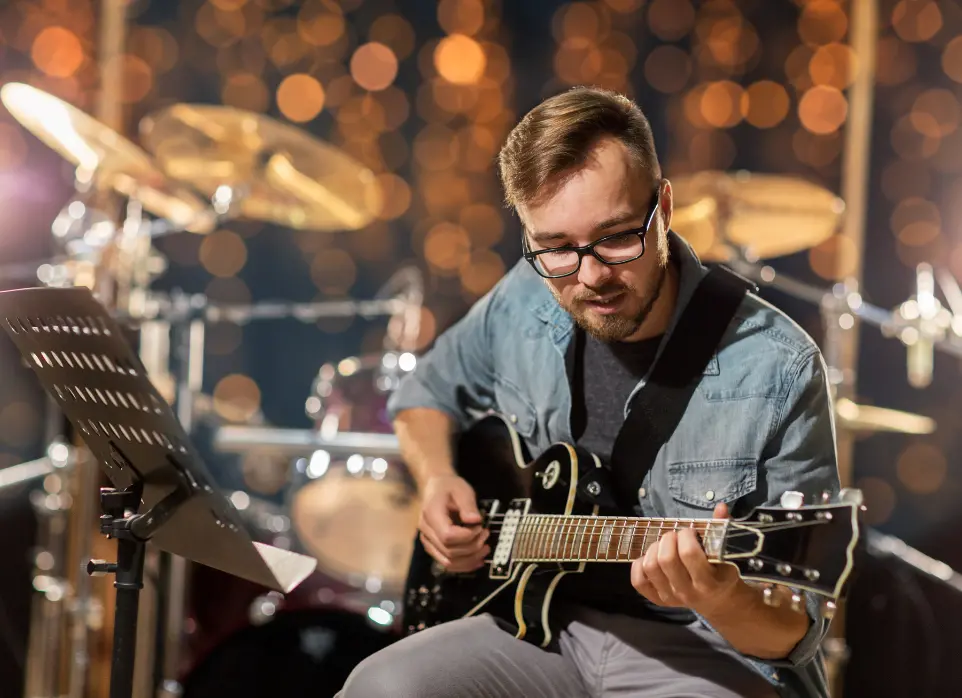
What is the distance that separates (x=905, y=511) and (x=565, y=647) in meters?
2.21

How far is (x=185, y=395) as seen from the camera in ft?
11.3

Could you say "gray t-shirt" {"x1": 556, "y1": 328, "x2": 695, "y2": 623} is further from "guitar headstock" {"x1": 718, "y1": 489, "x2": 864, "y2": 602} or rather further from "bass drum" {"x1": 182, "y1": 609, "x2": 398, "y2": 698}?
"bass drum" {"x1": 182, "y1": 609, "x2": 398, "y2": 698}

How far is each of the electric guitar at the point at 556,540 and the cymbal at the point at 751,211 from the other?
1474 mm

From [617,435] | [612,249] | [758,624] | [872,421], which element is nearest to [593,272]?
[612,249]

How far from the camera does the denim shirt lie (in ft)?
5.14

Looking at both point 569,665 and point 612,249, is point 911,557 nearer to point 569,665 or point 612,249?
point 569,665

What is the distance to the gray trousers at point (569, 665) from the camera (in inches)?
61.6

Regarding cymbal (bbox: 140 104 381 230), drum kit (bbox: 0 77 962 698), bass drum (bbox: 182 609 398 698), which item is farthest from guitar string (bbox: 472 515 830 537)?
cymbal (bbox: 140 104 381 230)

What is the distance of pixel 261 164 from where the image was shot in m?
3.32

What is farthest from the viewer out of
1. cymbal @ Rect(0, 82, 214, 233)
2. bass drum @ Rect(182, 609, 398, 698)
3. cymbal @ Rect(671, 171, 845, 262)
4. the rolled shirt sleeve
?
cymbal @ Rect(671, 171, 845, 262)

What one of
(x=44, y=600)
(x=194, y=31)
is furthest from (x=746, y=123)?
(x=44, y=600)

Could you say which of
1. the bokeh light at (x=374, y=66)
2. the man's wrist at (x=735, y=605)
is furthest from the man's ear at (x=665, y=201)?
the bokeh light at (x=374, y=66)

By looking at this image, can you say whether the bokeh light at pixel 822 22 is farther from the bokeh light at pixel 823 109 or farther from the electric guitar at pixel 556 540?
the electric guitar at pixel 556 540

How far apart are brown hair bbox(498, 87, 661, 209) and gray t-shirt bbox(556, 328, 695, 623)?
0.33 metres
